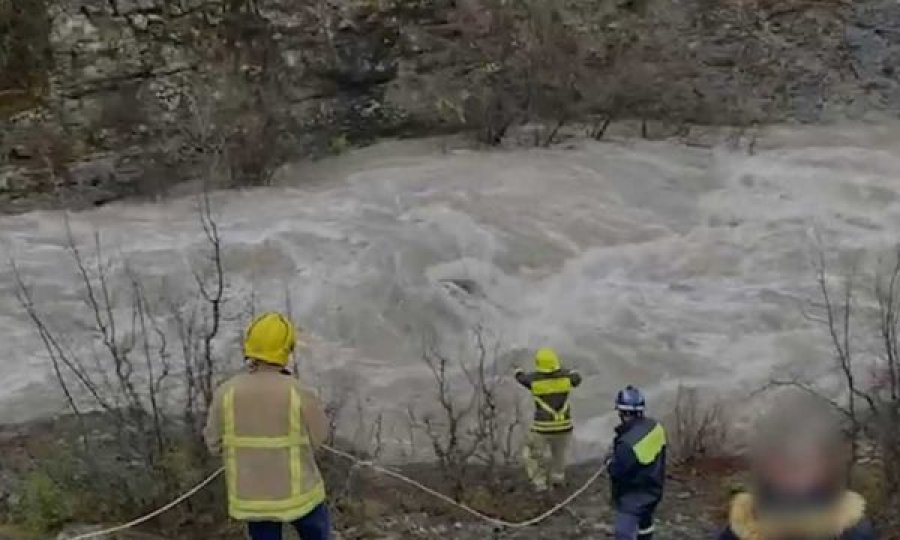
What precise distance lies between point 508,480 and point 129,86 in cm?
1139

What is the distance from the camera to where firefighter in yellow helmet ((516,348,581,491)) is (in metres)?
9.97

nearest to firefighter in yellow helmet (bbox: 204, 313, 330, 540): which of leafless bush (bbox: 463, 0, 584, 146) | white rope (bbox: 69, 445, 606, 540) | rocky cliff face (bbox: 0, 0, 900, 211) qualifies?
white rope (bbox: 69, 445, 606, 540)

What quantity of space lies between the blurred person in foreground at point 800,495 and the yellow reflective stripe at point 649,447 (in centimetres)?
337

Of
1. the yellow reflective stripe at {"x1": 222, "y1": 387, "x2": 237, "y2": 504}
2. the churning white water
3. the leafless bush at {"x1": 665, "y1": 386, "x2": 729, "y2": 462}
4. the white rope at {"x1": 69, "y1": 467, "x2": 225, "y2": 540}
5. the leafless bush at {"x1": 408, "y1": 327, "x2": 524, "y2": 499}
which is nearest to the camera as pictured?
the yellow reflective stripe at {"x1": 222, "y1": 387, "x2": 237, "y2": 504}

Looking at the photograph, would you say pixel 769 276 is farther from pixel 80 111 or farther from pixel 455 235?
pixel 80 111

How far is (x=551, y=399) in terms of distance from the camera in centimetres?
1007

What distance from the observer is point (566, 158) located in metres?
20.0

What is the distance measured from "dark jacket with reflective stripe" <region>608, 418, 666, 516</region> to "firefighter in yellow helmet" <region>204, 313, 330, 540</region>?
1.86 metres

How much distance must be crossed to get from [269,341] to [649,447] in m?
2.31

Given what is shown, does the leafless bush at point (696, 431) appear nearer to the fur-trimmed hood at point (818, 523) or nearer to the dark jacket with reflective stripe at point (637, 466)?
the dark jacket with reflective stripe at point (637, 466)

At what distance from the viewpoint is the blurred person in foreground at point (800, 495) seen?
414 centimetres

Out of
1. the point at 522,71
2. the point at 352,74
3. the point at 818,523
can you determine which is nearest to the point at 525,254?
the point at 522,71

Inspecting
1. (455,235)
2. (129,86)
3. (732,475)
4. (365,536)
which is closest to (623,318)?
(455,235)

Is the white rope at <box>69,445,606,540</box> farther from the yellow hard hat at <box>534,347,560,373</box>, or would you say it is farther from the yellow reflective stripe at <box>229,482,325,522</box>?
the yellow reflective stripe at <box>229,482,325,522</box>
